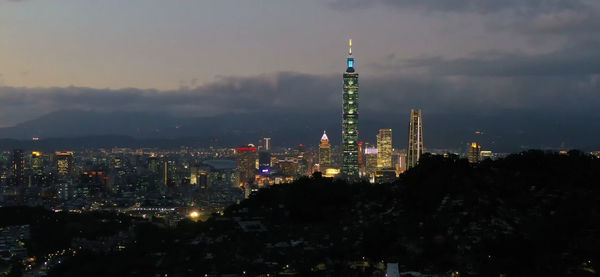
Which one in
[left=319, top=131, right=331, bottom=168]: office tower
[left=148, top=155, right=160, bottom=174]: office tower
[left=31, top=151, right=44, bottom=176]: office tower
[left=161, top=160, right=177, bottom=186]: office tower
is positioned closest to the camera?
[left=161, top=160, right=177, bottom=186]: office tower

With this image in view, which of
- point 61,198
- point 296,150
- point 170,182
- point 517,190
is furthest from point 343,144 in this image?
point 517,190

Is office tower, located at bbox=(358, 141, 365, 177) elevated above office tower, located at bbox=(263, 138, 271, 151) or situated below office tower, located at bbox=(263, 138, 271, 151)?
below

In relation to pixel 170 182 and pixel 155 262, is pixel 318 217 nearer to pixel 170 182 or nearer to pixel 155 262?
pixel 155 262

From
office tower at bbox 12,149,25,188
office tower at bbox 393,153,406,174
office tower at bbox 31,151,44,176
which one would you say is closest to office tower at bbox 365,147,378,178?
office tower at bbox 393,153,406,174

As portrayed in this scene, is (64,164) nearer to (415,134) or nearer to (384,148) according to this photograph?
(415,134)

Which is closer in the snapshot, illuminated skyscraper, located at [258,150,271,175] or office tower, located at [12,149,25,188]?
office tower, located at [12,149,25,188]

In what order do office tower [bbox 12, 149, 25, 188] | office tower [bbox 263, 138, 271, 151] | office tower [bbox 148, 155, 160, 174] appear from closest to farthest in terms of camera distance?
office tower [bbox 12, 149, 25, 188] → office tower [bbox 148, 155, 160, 174] → office tower [bbox 263, 138, 271, 151]

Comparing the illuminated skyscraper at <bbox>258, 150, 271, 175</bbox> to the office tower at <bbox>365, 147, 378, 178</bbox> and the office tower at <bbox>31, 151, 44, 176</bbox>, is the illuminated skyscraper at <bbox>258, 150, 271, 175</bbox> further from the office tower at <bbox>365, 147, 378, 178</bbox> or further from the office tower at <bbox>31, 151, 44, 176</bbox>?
the office tower at <bbox>31, 151, 44, 176</bbox>
